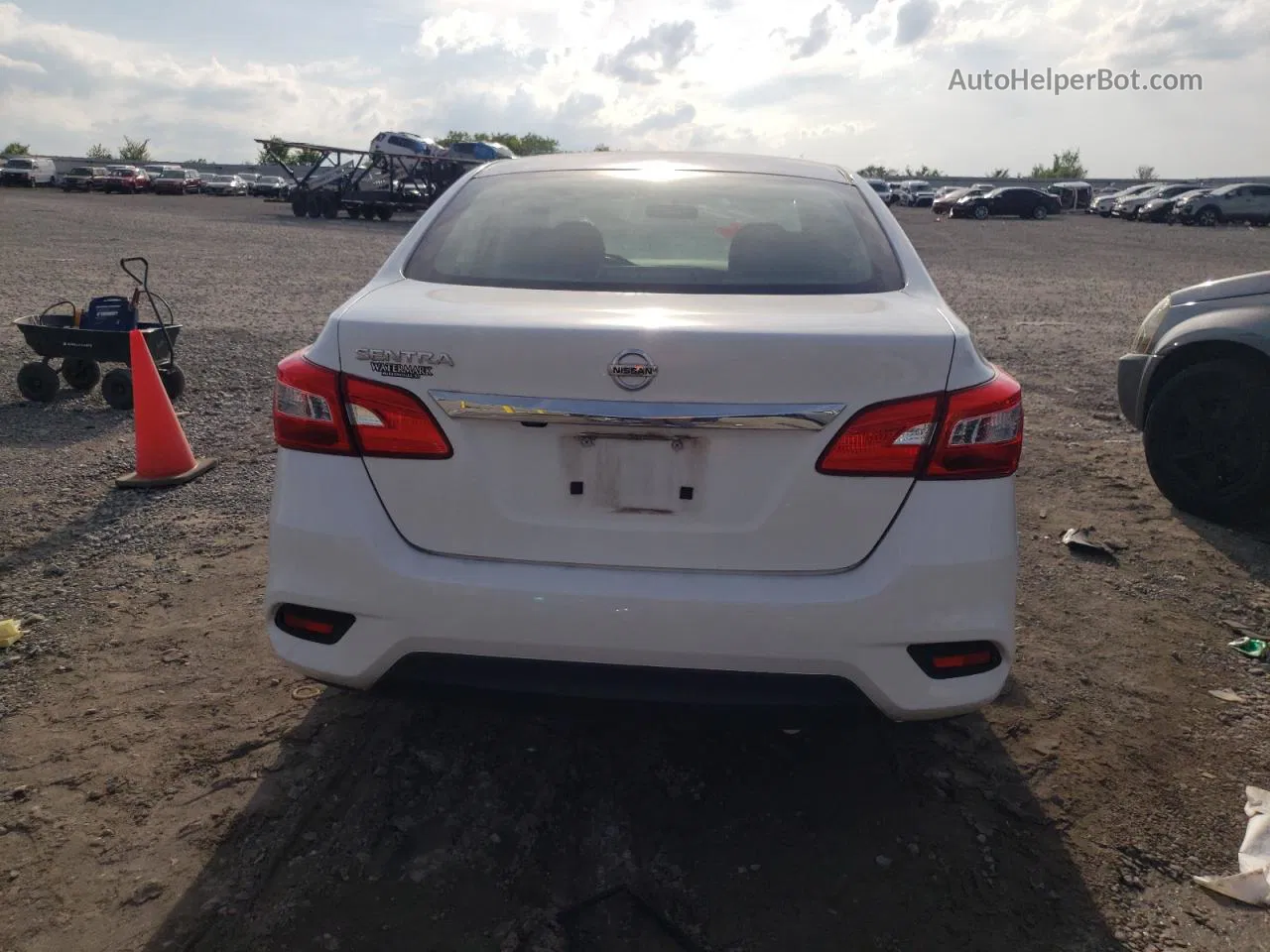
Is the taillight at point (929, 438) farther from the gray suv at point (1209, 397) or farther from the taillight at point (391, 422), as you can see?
the gray suv at point (1209, 397)

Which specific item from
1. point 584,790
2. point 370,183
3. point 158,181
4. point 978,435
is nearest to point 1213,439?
point 978,435

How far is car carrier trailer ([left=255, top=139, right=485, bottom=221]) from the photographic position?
3572 cm

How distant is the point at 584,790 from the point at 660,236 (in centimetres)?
181

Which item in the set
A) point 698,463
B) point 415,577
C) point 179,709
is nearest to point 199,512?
point 179,709

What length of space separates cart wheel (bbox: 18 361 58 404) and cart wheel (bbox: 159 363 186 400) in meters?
0.77

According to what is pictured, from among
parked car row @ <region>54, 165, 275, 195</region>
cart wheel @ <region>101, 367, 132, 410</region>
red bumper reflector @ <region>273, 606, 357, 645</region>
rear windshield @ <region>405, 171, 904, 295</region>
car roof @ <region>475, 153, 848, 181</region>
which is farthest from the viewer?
parked car row @ <region>54, 165, 275, 195</region>

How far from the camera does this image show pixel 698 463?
233 cm

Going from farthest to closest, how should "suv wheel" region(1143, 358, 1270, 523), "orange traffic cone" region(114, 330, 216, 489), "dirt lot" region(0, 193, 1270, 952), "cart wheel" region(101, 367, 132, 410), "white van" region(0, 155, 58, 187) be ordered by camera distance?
1. "white van" region(0, 155, 58, 187)
2. "cart wheel" region(101, 367, 132, 410)
3. "orange traffic cone" region(114, 330, 216, 489)
4. "suv wheel" region(1143, 358, 1270, 523)
5. "dirt lot" region(0, 193, 1270, 952)

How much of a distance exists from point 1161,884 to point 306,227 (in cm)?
3274

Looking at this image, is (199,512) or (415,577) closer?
(415,577)

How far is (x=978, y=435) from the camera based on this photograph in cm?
238

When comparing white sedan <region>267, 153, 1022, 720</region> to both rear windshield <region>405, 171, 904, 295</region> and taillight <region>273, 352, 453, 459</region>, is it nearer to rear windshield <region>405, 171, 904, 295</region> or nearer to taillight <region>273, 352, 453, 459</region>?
taillight <region>273, 352, 453, 459</region>

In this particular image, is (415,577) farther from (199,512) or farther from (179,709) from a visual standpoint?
(199,512)

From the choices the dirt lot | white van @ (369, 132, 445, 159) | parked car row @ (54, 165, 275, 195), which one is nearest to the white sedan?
the dirt lot
